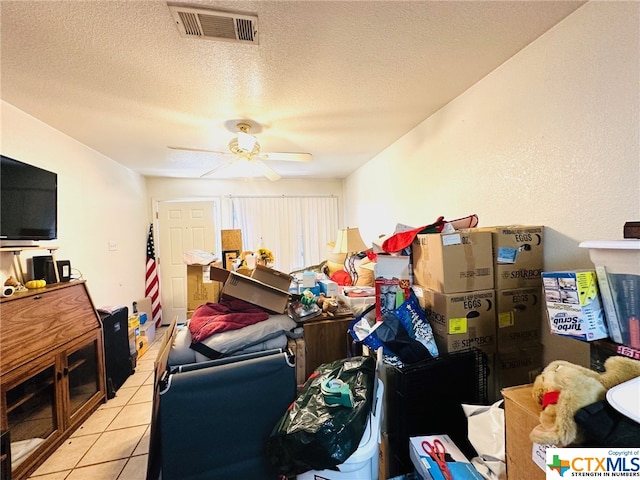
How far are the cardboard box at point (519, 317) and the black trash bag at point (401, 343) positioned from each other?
510 mm

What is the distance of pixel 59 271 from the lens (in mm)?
2314

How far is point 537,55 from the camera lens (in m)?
1.56

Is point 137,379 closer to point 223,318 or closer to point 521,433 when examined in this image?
point 223,318

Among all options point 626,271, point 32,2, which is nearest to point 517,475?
point 626,271

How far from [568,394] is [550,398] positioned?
6 cm

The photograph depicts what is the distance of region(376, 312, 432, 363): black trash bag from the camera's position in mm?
1431

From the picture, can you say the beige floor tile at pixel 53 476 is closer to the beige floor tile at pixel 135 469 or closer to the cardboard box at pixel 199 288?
the beige floor tile at pixel 135 469

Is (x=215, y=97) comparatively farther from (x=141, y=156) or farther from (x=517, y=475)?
(x=517, y=475)

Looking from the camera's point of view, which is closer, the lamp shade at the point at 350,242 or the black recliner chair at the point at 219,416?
the black recliner chair at the point at 219,416

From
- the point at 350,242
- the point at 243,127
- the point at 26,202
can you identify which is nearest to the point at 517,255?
the point at 350,242

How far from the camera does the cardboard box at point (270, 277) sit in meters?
2.33

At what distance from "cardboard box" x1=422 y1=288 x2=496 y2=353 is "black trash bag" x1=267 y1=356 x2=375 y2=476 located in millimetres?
509

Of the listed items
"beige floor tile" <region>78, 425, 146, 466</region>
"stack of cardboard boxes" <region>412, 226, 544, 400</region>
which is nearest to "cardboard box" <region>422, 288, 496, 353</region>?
"stack of cardboard boxes" <region>412, 226, 544, 400</region>

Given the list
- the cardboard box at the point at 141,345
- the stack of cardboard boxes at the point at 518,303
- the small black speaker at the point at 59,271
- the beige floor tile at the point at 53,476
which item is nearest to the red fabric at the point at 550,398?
the stack of cardboard boxes at the point at 518,303
